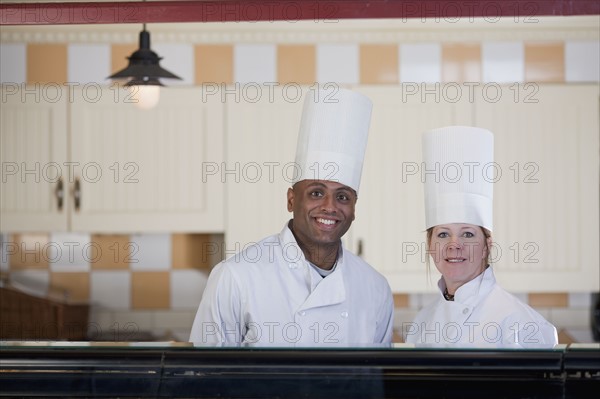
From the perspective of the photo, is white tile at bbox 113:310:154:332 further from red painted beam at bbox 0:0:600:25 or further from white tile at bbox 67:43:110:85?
red painted beam at bbox 0:0:600:25

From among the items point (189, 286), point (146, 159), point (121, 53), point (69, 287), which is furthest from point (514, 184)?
point (69, 287)

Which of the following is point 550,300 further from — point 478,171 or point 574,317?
point 478,171

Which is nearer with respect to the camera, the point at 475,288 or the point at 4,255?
the point at 475,288

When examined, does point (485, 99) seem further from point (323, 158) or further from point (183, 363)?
point (183, 363)

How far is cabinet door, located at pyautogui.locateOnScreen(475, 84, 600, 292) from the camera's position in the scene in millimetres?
A: 915

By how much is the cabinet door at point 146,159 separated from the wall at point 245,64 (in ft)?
0.15

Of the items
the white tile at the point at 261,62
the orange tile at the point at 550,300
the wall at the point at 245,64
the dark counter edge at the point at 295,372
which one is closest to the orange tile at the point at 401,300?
the wall at the point at 245,64

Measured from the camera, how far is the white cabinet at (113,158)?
1.02 meters

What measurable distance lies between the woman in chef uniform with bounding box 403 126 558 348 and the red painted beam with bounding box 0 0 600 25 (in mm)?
90

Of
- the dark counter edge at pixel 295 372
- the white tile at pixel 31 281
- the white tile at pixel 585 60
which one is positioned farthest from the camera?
the white tile at pixel 31 281

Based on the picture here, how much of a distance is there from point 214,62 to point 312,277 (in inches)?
29.9

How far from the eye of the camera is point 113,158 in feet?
4.02

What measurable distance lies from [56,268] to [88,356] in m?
1.29

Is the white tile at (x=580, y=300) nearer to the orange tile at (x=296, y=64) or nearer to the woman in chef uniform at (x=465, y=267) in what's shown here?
the orange tile at (x=296, y=64)
